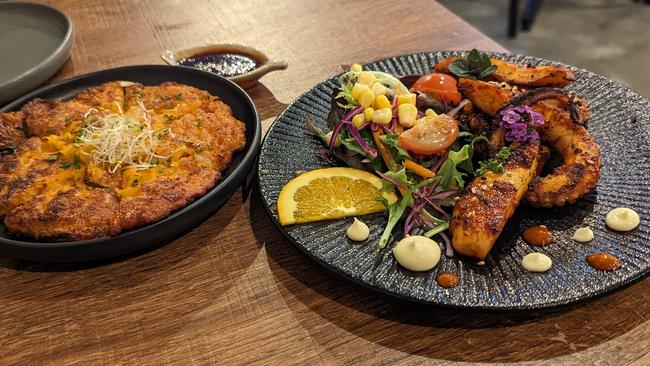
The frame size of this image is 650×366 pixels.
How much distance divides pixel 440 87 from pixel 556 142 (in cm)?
49

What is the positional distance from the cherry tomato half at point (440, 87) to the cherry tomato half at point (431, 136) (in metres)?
0.19

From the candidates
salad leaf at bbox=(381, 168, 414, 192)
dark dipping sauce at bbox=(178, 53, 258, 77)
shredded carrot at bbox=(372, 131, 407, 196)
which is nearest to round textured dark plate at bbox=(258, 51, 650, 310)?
salad leaf at bbox=(381, 168, 414, 192)

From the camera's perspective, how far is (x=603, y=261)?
4.57 ft

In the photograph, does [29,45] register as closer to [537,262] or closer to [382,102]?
[382,102]

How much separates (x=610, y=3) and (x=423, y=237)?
607cm

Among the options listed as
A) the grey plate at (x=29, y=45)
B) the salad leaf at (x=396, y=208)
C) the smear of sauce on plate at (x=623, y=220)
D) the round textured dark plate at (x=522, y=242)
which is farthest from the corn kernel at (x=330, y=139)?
the grey plate at (x=29, y=45)

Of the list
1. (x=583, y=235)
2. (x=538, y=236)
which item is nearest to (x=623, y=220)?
(x=583, y=235)

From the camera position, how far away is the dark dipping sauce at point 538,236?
1.52 metres

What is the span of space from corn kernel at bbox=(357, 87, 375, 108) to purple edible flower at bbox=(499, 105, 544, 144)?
0.49 m

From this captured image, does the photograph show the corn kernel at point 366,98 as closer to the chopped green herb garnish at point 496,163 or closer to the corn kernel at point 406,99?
Result: the corn kernel at point 406,99

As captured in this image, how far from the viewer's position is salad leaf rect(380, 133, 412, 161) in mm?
1844

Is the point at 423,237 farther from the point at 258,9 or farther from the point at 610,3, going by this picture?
the point at 610,3

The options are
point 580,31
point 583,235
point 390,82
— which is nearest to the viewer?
point 583,235

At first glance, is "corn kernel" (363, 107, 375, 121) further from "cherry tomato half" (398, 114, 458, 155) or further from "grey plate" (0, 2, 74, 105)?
"grey plate" (0, 2, 74, 105)
